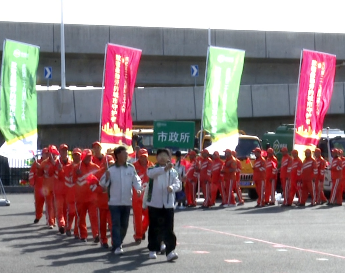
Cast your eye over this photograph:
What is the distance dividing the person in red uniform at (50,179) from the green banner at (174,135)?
6.74m

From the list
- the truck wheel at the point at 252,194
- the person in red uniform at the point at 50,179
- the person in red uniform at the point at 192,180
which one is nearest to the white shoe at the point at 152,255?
the person in red uniform at the point at 50,179

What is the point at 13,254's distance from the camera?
496 inches

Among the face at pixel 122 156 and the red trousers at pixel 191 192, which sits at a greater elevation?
the face at pixel 122 156

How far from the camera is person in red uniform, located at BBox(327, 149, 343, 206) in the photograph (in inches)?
936

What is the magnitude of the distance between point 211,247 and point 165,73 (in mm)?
27182

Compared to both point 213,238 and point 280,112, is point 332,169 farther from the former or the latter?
point 280,112

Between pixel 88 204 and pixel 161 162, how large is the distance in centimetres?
272

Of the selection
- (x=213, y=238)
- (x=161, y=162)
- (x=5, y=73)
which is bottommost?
(x=213, y=238)

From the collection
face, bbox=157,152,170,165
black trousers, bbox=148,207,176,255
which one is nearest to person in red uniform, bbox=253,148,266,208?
black trousers, bbox=148,207,176,255

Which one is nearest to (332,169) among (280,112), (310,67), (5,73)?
(310,67)

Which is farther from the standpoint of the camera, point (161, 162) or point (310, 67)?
point (310, 67)

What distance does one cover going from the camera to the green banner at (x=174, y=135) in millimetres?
23422

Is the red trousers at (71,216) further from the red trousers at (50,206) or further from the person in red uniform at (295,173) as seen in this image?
the person in red uniform at (295,173)

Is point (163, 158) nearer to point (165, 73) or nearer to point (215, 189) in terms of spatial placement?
point (215, 189)
